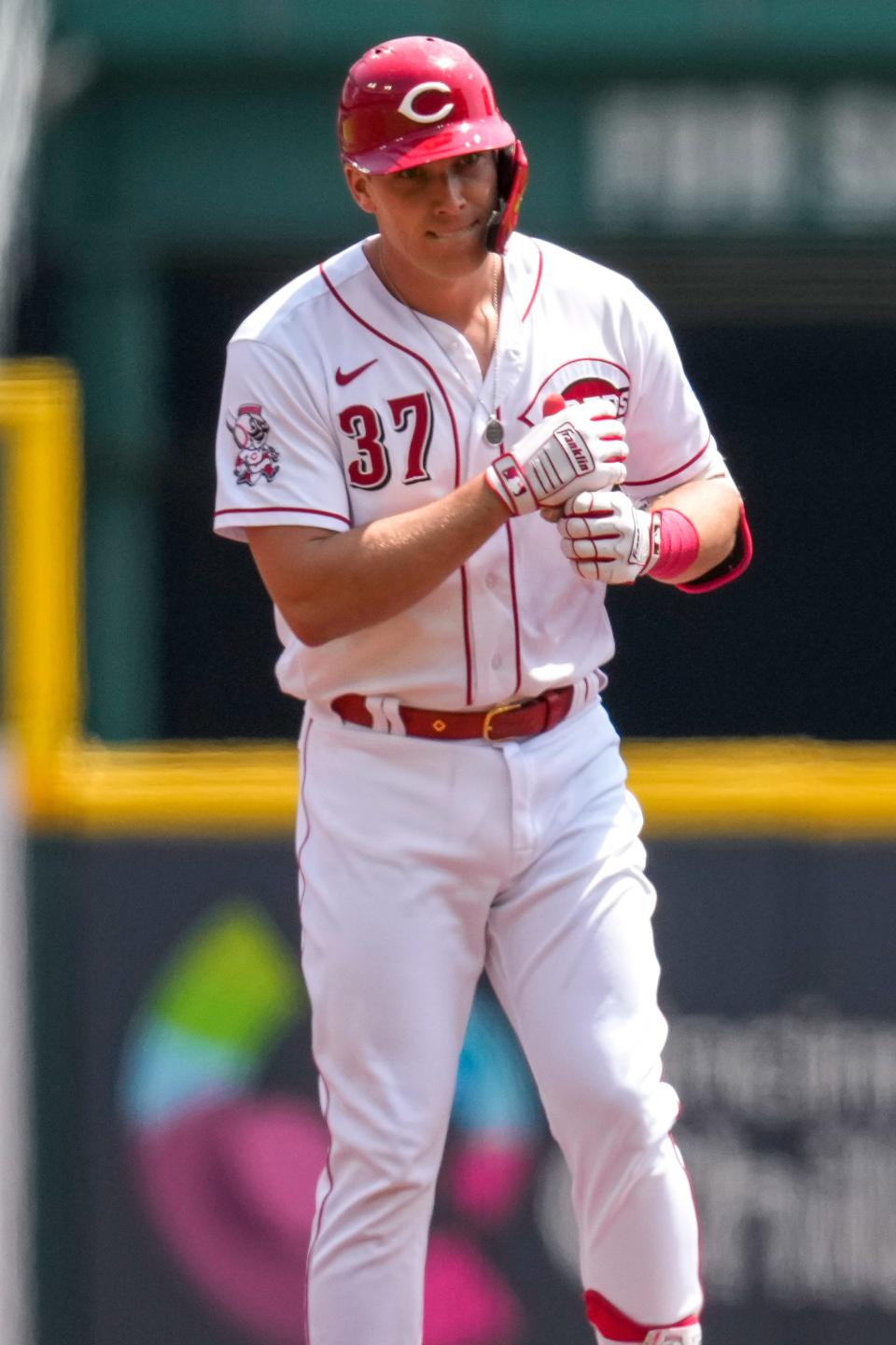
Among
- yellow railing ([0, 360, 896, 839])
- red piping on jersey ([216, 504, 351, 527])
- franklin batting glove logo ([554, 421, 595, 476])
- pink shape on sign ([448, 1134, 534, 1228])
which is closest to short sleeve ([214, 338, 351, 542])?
red piping on jersey ([216, 504, 351, 527])

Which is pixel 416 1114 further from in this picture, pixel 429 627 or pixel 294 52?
pixel 294 52

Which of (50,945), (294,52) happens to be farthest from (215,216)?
(50,945)

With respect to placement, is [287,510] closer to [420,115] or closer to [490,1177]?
[420,115]

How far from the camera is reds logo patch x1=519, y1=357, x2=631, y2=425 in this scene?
3172 mm

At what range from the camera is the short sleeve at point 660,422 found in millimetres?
3279

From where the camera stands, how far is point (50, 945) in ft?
14.8

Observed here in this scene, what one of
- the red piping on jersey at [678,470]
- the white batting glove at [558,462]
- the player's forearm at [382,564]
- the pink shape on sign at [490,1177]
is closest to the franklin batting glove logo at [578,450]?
the white batting glove at [558,462]

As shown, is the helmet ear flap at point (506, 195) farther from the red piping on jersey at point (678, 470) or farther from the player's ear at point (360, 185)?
the red piping on jersey at point (678, 470)

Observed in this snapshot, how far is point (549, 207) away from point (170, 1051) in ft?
15.7

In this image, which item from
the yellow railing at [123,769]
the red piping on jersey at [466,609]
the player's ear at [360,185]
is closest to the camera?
the player's ear at [360,185]

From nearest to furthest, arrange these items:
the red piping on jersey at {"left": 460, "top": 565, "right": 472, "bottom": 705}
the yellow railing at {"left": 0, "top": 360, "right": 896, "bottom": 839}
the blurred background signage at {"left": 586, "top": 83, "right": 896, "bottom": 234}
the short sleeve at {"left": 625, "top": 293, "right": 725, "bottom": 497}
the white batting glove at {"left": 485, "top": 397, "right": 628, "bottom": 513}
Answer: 1. the white batting glove at {"left": 485, "top": 397, "right": 628, "bottom": 513}
2. the red piping on jersey at {"left": 460, "top": 565, "right": 472, "bottom": 705}
3. the short sleeve at {"left": 625, "top": 293, "right": 725, "bottom": 497}
4. the yellow railing at {"left": 0, "top": 360, "right": 896, "bottom": 839}
5. the blurred background signage at {"left": 586, "top": 83, "right": 896, "bottom": 234}

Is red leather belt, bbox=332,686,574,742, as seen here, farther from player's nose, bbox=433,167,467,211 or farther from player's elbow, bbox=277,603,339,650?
player's nose, bbox=433,167,467,211

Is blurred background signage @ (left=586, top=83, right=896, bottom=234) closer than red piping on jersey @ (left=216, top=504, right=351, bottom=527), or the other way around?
red piping on jersey @ (left=216, top=504, right=351, bottom=527)

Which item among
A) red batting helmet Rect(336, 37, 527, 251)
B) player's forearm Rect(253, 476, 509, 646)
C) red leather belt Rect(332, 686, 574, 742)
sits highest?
red batting helmet Rect(336, 37, 527, 251)
